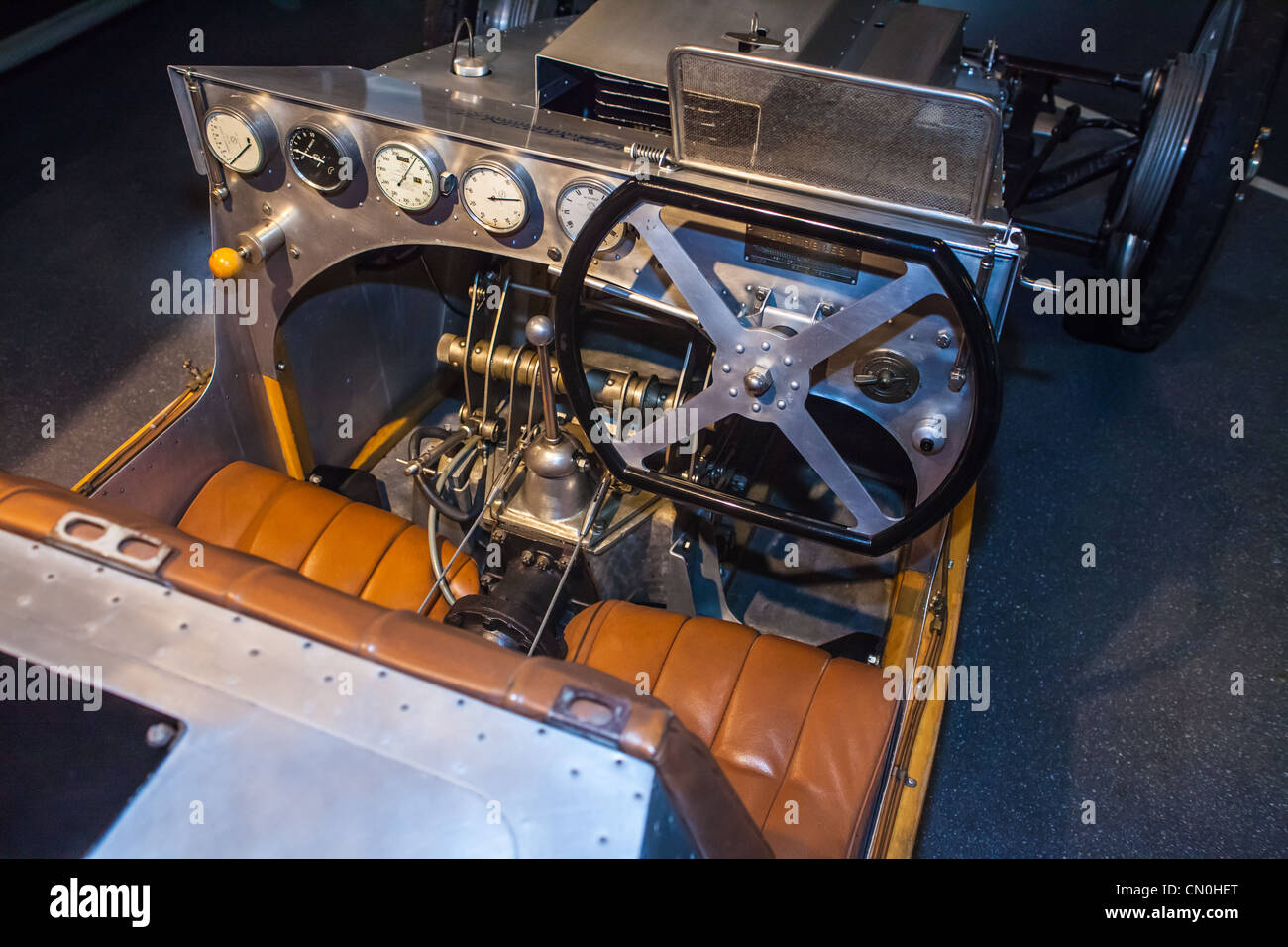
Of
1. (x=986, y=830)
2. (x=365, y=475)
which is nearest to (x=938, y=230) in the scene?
(x=986, y=830)

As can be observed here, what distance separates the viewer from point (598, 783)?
1.02 m

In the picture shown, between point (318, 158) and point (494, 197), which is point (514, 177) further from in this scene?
point (318, 158)

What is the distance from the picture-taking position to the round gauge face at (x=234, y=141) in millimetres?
1838

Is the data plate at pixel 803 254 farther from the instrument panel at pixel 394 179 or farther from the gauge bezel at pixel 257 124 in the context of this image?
the gauge bezel at pixel 257 124

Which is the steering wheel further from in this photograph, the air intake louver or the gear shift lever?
the air intake louver

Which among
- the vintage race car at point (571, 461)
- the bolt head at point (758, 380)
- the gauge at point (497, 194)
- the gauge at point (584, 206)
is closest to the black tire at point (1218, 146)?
the vintage race car at point (571, 461)

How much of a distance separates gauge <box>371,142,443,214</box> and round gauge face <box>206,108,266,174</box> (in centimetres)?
25

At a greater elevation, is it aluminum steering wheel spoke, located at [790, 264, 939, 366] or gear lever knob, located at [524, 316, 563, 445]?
aluminum steering wheel spoke, located at [790, 264, 939, 366]

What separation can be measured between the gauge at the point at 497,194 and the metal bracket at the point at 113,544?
2.91ft

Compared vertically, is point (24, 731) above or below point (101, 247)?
above

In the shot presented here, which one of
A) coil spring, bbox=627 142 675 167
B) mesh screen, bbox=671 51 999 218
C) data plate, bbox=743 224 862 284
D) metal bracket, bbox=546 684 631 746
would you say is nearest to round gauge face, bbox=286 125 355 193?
coil spring, bbox=627 142 675 167

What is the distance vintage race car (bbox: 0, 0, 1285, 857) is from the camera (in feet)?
3.51
